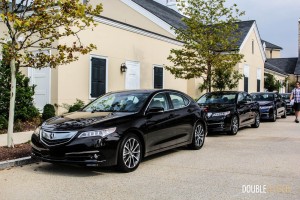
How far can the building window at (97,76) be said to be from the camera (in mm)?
15539

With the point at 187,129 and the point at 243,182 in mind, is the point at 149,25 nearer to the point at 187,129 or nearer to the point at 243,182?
the point at 187,129

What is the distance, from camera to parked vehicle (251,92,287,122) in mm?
18031

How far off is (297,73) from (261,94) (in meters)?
43.5

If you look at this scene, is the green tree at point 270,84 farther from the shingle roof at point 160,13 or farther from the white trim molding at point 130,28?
the white trim molding at point 130,28

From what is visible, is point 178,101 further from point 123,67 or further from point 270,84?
point 270,84

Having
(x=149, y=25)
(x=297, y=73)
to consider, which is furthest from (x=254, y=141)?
(x=297, y=73)

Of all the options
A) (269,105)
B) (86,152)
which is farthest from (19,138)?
(269,105)

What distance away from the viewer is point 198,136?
928 centimetres

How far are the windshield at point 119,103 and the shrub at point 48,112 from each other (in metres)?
5.55

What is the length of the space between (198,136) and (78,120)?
3537 millimetres

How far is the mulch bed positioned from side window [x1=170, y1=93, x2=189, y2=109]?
3410 mm

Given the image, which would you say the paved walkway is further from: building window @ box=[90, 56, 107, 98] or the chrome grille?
building window @ box=[90, 56, 107, 98]

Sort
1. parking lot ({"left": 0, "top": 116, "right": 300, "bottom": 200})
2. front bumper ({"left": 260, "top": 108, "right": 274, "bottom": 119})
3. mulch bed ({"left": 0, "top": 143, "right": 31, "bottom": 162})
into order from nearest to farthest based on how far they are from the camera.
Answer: parking lot ({"left": 0, "top": 116, "right": 300, "bottom": 200}) < mulch bed ({"left": 0, "top": 143, "right": 31, "bottom": 162}) < front bumper ({"left": 260, "top": 108, "right": 274, "bottom": 119})

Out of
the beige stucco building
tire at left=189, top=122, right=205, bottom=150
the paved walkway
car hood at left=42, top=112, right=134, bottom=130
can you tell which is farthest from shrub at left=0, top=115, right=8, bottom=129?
tire at left=189, top=122, right=205, bottom=150
